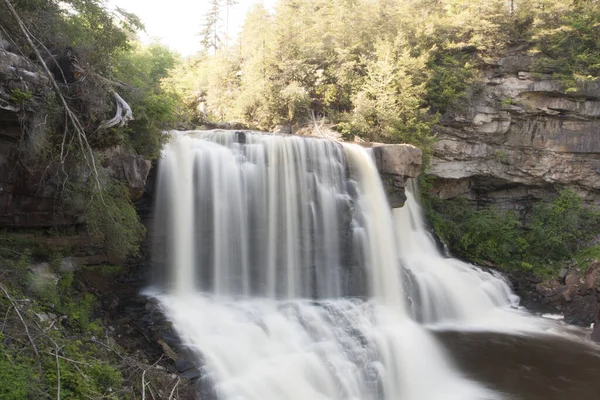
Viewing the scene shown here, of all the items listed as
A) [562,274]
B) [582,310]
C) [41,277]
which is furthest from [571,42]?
[41,277]

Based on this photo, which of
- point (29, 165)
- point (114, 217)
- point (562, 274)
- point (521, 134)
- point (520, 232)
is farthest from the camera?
point (521, 134)

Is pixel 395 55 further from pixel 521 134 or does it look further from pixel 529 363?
pixel 529 363

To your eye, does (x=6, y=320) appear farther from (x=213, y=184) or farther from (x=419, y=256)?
(x=419, y=256)

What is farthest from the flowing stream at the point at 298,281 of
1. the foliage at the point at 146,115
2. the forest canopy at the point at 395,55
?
the forest canopy at the point at 395,55

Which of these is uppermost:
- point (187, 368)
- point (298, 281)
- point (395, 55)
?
point (395, 55)

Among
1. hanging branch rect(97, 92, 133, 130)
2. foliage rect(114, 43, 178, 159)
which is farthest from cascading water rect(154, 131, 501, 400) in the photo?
hanging branch rect(97, 92, 133, 130)

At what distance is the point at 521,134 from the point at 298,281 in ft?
40.2

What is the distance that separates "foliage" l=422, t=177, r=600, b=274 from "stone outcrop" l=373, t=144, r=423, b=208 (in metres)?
4.17

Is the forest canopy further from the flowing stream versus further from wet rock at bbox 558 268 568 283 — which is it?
wet rock at bbox 558 268 568 283

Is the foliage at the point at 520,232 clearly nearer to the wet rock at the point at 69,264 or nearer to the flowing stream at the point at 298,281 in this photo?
the flowing stream at the point at 298,281

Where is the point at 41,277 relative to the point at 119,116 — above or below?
below

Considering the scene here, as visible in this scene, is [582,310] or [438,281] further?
[438,281]

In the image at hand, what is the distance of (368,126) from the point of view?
16.2 metres

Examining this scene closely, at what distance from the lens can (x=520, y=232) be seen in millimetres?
17484
